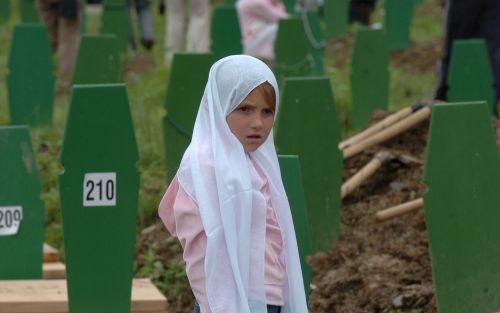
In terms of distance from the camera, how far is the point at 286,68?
1200cm

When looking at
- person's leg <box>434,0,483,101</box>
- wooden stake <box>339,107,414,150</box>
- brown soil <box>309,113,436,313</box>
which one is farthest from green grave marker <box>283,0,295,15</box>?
brown soil <box>309,113,436,313</box>

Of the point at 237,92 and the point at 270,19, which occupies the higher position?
the point at 237,92

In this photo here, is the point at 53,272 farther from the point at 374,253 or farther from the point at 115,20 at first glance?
the point at 115,20

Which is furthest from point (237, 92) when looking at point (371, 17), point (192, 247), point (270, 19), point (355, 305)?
point (371, 17)

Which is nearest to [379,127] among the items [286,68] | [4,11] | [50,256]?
[50,256]

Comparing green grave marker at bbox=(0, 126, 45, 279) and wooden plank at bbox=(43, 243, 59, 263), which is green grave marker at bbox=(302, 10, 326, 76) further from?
green grave marker at bbox=(0, 126, 45, 279)

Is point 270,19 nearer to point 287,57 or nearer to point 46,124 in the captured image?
point 287,57

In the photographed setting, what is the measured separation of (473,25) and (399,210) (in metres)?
3.36

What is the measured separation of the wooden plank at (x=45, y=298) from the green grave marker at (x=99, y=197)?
0.62ft

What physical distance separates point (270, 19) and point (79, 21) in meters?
1.89

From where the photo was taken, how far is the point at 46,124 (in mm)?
11406

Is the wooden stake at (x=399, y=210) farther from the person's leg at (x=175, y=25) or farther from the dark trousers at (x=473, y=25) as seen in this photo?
the person's leg at (x=175, y=25)

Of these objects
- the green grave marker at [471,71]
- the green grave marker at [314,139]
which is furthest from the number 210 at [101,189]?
the green grave marker at [471,71]

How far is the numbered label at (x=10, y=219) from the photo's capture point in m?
7.10
